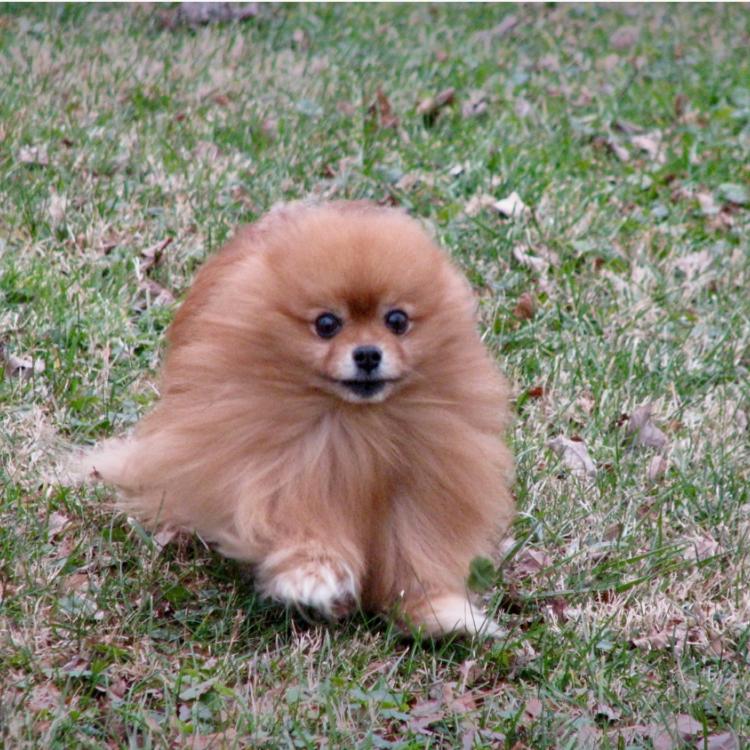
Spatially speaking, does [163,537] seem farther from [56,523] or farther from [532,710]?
[532,710]

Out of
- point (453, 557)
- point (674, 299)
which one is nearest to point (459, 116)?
→ point (674, 299)

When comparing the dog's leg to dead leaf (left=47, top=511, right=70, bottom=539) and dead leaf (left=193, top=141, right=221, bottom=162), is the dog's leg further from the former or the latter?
dead leaf (left=193, top=141, right=221, bottom=162)

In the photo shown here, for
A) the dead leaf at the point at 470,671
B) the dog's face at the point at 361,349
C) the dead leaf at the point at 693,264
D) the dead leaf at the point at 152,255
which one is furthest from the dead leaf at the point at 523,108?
the dead leaf at the point at 470,671

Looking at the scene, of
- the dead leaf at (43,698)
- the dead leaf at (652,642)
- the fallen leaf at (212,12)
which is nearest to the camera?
the dead leaf at (43,698)

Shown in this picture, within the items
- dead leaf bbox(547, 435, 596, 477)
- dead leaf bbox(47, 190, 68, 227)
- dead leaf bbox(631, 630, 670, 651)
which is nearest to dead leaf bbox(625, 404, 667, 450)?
dead leaf bbox(547, 435, 596, 477)

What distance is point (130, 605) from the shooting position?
12.2 feet

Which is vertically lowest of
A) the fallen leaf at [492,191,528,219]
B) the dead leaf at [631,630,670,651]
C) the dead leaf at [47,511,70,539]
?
the dead leaf at [631,630,670,651]

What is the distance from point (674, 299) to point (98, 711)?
3.81 m

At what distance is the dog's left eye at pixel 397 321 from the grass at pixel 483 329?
89 cm

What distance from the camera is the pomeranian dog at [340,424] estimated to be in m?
3.50

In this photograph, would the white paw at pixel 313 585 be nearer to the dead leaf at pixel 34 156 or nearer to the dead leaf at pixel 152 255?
the dead leaf at pixel 152 255

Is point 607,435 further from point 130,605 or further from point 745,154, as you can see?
point 745,154

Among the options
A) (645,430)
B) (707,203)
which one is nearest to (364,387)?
(645,430)

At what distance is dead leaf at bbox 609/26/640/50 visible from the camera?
412 inches
